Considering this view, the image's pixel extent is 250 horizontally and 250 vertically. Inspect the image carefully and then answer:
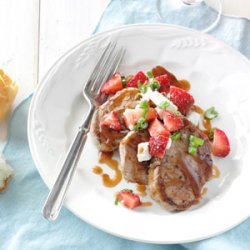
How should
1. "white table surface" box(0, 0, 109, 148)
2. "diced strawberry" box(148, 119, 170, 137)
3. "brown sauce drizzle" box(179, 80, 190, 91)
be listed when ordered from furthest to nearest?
1. "white table surface" box(0, 0, 109, 148)
2. "brown sauce drizzle" box(179, 80, 190, 91)
3. "diced strawberry" box(148, 119, 170, 137)

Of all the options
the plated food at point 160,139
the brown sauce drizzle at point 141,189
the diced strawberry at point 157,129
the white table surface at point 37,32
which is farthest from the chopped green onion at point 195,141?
the white table surface at point 37,32

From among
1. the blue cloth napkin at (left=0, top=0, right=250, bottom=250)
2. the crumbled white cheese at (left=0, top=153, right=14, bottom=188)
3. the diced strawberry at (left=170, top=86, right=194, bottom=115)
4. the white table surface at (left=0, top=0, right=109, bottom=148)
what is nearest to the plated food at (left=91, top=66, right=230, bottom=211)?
the diced strawberry at (left=170, top=86, right=194, bottom=115)

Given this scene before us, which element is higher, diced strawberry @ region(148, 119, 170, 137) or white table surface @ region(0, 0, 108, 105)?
diced strawberry @ region(148, 119, 170, 137)

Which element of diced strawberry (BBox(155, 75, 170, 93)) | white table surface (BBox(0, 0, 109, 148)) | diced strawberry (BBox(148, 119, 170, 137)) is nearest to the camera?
diced strawberry (BBox(148, 119, 170, 137))

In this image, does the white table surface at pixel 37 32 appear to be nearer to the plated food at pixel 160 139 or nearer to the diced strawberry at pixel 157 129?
the plated food at pixel 160 139

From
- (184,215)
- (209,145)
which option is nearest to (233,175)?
(209,145)

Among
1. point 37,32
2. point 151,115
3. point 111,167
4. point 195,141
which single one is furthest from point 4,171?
point 37,32

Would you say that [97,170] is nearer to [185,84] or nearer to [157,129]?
[157,129]

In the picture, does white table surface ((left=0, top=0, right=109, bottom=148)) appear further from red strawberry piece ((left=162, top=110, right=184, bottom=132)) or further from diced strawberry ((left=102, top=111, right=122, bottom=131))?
red strawberry piece ((left=162, top=110, right=184, bottom=132))
